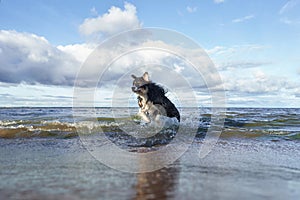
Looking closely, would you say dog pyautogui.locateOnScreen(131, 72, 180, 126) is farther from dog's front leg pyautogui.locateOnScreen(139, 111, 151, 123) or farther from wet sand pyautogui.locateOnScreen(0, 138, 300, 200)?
wet sand pyautogui.locateOnScreen(0, 138, 300, 200)

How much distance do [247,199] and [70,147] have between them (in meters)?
5.62

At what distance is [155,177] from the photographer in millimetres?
4762

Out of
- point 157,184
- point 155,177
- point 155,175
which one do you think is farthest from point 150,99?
point 157,184

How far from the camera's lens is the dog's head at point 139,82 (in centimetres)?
1095

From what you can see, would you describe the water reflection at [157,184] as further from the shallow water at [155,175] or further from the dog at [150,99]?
the dog at [150,99]

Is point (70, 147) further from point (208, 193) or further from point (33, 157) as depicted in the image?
point (208, 193)

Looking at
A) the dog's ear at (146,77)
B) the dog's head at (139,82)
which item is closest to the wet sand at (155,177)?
the dog's head at (139,82)

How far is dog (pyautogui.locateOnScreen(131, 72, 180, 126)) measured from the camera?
11203 mm

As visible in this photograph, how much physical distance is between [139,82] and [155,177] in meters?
6.63

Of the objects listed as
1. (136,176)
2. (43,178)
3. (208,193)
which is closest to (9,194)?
(43,178)

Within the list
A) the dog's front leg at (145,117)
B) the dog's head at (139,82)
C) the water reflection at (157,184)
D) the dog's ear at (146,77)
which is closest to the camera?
the water reflection at (157,184)

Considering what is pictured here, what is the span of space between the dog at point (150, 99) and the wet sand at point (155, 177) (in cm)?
429

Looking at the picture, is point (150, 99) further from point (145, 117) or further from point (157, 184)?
point (157, 184)

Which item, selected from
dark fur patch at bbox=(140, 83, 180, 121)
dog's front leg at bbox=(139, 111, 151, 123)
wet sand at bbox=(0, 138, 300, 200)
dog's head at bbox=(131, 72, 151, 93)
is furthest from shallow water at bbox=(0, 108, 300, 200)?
dark fur patch at bbox=(140, 83, 180, 121)
